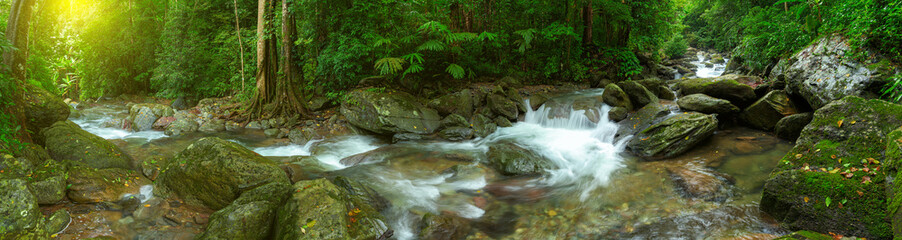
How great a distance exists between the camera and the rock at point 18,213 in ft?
11.3

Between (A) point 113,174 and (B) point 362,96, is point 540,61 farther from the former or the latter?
(A) point 113,174

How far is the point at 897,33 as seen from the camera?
595 centimetres

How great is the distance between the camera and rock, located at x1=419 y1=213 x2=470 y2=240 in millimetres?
4801

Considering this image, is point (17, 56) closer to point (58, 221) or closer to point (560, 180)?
point (58, 221)

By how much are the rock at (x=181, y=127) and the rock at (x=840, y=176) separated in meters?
12.0

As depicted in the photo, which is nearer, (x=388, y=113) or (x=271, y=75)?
(x=388, y=113)

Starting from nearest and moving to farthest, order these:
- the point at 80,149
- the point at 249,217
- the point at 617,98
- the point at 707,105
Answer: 1. the point at 249,217
2. the point at 80,149
3. the point at 707,105
4. the point at 617,98

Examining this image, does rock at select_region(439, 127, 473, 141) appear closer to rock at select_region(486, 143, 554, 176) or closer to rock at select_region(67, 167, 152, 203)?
rock at select_region(486, 143, 554, 176)

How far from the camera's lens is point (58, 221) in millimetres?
3961

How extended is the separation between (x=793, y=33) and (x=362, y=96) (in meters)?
11.1

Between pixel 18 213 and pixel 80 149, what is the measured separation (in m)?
2.66

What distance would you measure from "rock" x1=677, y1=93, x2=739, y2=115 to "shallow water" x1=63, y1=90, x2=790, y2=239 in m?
0.49

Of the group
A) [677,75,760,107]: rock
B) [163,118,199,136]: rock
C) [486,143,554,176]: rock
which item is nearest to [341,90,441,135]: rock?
[486,143,554,176]: rock

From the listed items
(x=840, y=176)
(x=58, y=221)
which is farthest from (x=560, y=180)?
(x=58, y=221)
